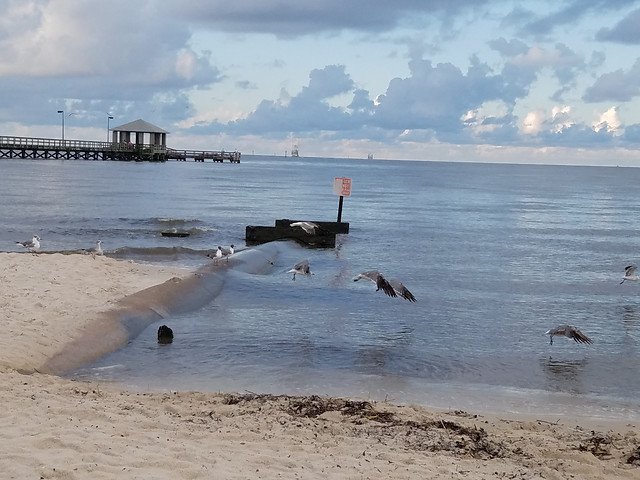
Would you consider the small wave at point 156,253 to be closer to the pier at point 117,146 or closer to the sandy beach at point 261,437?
the sandy beach at point 261,437

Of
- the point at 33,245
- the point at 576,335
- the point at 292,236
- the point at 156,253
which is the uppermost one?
the point at 576,335

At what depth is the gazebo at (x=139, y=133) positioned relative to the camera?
12725 centimetres

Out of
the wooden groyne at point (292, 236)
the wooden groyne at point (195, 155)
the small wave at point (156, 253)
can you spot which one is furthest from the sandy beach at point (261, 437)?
the wooden groyne at point (195, 155)

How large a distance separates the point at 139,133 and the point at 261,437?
125463 millimetres

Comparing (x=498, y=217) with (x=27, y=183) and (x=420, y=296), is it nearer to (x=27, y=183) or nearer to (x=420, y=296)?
(x=420, y=296)

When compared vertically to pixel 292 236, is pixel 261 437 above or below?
above

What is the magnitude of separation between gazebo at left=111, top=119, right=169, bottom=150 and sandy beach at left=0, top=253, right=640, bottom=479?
4720 inches

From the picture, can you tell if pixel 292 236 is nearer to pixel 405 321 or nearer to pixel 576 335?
pixel 405 321

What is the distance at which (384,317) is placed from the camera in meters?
16.6

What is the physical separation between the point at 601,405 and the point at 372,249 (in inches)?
796

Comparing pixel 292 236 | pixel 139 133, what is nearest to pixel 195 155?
pixel 139 133

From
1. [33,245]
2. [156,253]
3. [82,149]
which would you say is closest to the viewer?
[33,245]

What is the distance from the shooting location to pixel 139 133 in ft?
421

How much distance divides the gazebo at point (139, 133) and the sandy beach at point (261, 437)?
11989cm
